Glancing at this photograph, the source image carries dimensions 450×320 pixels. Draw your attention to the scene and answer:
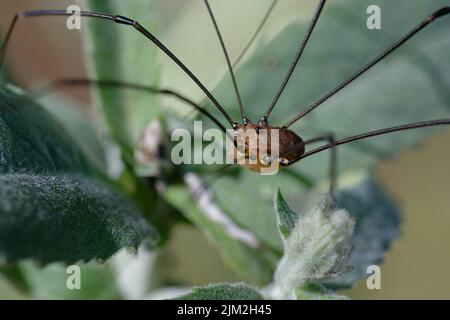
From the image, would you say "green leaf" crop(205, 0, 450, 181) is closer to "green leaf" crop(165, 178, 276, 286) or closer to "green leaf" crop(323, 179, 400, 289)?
"green leaf" crop(323, 179, 400, 289)

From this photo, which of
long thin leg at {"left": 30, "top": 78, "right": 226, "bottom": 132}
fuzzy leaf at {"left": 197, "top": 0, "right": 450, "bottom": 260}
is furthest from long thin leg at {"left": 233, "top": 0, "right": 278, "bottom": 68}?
long thin leg at {"left": 30, "top": 78, "right": 226, "bottom": 132}

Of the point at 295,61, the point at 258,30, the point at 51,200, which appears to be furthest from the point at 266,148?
the point at 51,200

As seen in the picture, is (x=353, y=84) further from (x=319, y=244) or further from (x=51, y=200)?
(x=51, y=200)

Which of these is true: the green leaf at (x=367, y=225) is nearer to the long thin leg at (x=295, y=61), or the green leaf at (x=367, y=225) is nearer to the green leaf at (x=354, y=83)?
the green leaf at (x=354, y=83)

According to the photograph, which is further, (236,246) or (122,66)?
(122,66)

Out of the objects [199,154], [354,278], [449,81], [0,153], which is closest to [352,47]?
[449,81]

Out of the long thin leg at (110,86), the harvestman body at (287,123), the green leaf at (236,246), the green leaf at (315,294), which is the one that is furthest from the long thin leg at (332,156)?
the green leaf at (315,294)
